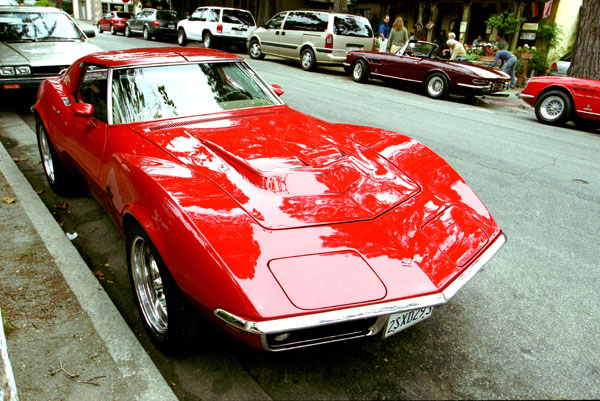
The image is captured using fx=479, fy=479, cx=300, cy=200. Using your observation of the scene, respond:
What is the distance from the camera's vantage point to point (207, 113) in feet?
11.8

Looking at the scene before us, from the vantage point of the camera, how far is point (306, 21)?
1606 cm

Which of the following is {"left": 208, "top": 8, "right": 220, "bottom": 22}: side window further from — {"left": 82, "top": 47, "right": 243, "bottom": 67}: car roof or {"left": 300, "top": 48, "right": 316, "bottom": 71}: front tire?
{"left": 82, "top": 47, "right": 243, "bottom": 67}: car roof

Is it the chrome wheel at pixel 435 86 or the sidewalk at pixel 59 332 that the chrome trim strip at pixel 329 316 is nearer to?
the sidewalk at pixel 59 332

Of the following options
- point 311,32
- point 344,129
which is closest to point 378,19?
point 311,32

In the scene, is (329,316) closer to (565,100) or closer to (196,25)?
(565,100)

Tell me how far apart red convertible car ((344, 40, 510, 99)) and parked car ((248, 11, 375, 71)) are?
5.26 ft

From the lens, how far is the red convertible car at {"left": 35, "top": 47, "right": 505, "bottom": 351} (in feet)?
6.67

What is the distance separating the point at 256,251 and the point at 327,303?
40cm

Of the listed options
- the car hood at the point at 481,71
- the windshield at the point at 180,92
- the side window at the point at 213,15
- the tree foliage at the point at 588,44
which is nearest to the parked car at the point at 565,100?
the car hood at the point at 481,71

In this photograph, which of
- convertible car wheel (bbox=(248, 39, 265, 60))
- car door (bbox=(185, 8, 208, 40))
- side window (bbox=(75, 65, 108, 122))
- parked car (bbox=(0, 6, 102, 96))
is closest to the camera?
side window (bbox=(75, 65, 108, 122))

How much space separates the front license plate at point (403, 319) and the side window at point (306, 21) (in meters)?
14.5

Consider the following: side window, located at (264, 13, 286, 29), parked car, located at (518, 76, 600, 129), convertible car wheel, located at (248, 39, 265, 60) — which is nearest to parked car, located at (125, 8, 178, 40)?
convertible car wheel, located at (248, 39, 265, 60)

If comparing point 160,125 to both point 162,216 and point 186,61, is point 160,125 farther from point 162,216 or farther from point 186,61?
point 162,216

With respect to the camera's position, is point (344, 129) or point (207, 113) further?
point (344, 129)
